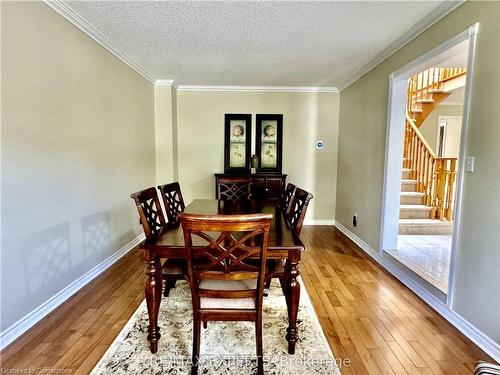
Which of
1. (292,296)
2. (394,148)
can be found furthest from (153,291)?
(394,148)

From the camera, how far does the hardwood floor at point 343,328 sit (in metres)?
1.68

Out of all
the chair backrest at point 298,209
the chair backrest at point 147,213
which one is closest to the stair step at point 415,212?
the chair backrest at point 298,209

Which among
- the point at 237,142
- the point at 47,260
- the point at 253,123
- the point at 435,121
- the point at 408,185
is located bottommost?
the point at 47,260

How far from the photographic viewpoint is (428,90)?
534 centimetres

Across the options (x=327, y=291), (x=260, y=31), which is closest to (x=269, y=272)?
(x=327, y=291)

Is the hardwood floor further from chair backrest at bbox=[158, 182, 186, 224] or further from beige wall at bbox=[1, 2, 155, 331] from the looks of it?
chair backrest at bbox=[158, 182, 186, 224]

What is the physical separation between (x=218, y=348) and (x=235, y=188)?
74.3 inches

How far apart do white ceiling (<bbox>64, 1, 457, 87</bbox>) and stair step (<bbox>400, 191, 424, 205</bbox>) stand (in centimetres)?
219

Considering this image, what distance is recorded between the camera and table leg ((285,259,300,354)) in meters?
1.66

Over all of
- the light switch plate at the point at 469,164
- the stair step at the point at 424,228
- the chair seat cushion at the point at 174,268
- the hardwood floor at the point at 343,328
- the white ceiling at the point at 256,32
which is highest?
the white ceiling at the point at 256,32

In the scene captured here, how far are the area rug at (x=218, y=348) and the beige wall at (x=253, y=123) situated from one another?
2.96 metres

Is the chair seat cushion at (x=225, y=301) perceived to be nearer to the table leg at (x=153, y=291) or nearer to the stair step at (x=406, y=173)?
the table leg at (x=153, y=291)

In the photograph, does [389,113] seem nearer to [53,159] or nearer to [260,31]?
[260,31]

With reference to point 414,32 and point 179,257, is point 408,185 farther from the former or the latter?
point 179,257
